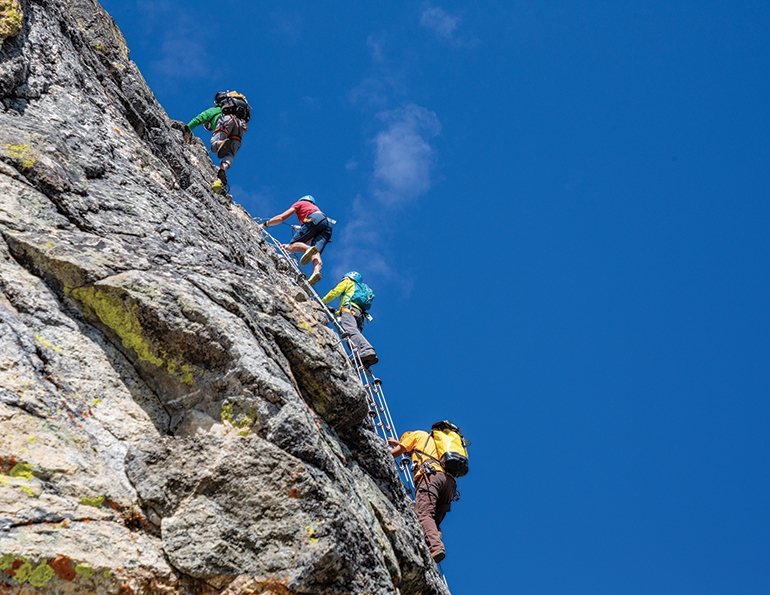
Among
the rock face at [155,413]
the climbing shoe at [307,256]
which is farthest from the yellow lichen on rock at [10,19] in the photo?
the climbing shoe at [307,256]

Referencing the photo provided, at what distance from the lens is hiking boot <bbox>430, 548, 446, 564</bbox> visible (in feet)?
31.7

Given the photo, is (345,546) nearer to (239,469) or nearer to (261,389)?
(239,469)

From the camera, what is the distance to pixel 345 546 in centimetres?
565

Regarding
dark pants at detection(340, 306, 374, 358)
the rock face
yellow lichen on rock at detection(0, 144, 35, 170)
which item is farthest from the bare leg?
yellow lichen on rock at detection(0, 144, 35, 170)

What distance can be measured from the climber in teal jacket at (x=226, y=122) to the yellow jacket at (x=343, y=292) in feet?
10.7

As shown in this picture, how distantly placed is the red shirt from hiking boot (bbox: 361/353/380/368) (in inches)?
175

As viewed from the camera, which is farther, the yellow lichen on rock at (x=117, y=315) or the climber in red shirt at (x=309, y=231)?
the climber in red shirt at (x=309, y=231)

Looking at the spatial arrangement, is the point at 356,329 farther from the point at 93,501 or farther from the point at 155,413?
the point at 93,501

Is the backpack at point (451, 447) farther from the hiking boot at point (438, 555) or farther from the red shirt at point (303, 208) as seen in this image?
the red shirt at point (303, 208)

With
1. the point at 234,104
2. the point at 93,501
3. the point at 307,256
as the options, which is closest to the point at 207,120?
the point at 234,104

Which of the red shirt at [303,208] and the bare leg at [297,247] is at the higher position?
the red shirt at [303,208]

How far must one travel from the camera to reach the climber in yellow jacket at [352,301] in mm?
14955

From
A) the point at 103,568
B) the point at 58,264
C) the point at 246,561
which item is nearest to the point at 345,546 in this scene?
the point at 246,561

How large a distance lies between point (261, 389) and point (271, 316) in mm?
1333
